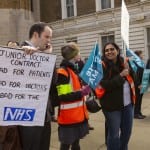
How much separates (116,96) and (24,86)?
194 cm

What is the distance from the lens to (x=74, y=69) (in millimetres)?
5500

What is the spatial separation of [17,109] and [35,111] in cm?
19

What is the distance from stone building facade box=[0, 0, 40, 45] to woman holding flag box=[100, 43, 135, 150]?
98.4 ft

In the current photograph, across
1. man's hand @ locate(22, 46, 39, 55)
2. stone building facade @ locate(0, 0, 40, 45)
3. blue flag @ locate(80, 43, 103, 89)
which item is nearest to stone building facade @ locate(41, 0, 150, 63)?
stone building facade @ locate(0, 0, 40, 45)

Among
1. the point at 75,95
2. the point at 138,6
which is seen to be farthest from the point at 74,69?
the point at 138,6

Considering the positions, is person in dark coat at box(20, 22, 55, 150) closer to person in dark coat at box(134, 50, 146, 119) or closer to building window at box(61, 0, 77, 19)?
person in dark coat at box(134, 50, 146, 119)

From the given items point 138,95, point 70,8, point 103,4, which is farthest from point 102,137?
point 70,8

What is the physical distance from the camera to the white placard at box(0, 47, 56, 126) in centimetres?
394

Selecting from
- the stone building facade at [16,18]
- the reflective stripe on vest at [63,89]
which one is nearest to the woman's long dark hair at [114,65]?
the reflective stripe on vest at [63,89]

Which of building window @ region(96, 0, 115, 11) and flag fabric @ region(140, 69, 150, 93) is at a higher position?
building window @ region(96, 0, 115, 11)

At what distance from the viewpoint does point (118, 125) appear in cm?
570

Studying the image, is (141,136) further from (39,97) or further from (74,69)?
(39,97)

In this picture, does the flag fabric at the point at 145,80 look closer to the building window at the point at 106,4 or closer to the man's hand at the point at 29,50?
the man's hand at the point at 29,50

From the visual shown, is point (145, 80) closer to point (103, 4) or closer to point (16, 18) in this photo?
point (103, 4)
